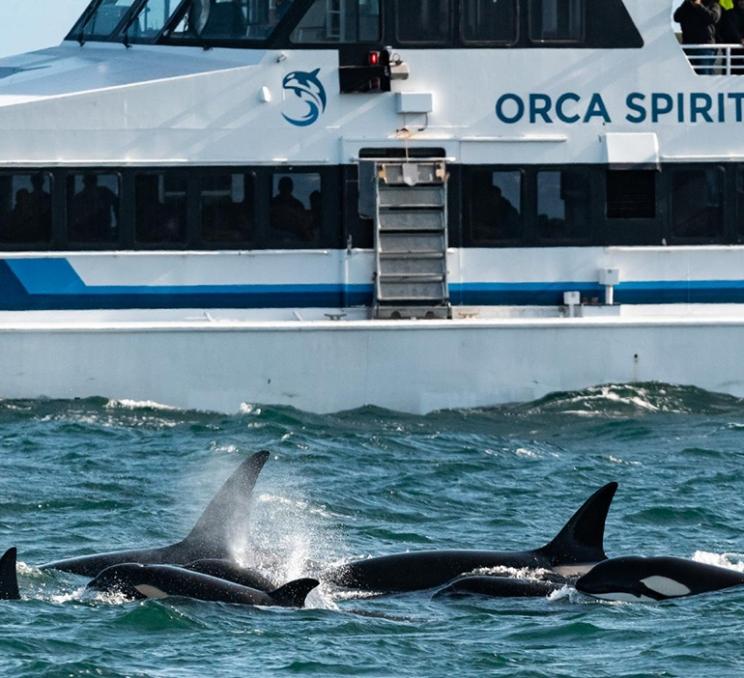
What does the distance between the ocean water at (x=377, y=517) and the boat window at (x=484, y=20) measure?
3656 millimetres

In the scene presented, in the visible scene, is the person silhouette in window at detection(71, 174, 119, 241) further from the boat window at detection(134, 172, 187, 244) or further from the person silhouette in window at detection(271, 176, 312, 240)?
the person silhouette in window at detection(271, 176, 312, 240)

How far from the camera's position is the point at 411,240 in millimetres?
20422

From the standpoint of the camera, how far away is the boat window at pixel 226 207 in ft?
66.9

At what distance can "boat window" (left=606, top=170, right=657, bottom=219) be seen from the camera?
21047 mm

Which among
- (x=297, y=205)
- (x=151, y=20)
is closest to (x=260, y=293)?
(x=297, y=205)

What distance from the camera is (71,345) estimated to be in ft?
64.8

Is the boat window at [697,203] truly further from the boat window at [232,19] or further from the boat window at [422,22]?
the boat window at [232,19]

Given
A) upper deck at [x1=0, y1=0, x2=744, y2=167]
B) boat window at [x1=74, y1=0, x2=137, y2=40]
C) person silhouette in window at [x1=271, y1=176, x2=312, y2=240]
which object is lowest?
person silhouette in window at [x1=271, y1=176, x2=312, y2=240]

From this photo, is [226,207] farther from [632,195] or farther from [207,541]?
[207,541]

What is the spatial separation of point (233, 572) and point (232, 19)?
873cm

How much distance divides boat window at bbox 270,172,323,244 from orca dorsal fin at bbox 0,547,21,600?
802cm

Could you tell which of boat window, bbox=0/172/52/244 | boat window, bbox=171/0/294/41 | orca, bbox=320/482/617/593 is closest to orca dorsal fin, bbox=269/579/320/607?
orca, bbox=320/482/617/593

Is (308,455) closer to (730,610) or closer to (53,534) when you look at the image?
(53,534)

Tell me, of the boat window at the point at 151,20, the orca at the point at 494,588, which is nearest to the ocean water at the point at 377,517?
the orca at the point at 494,588
